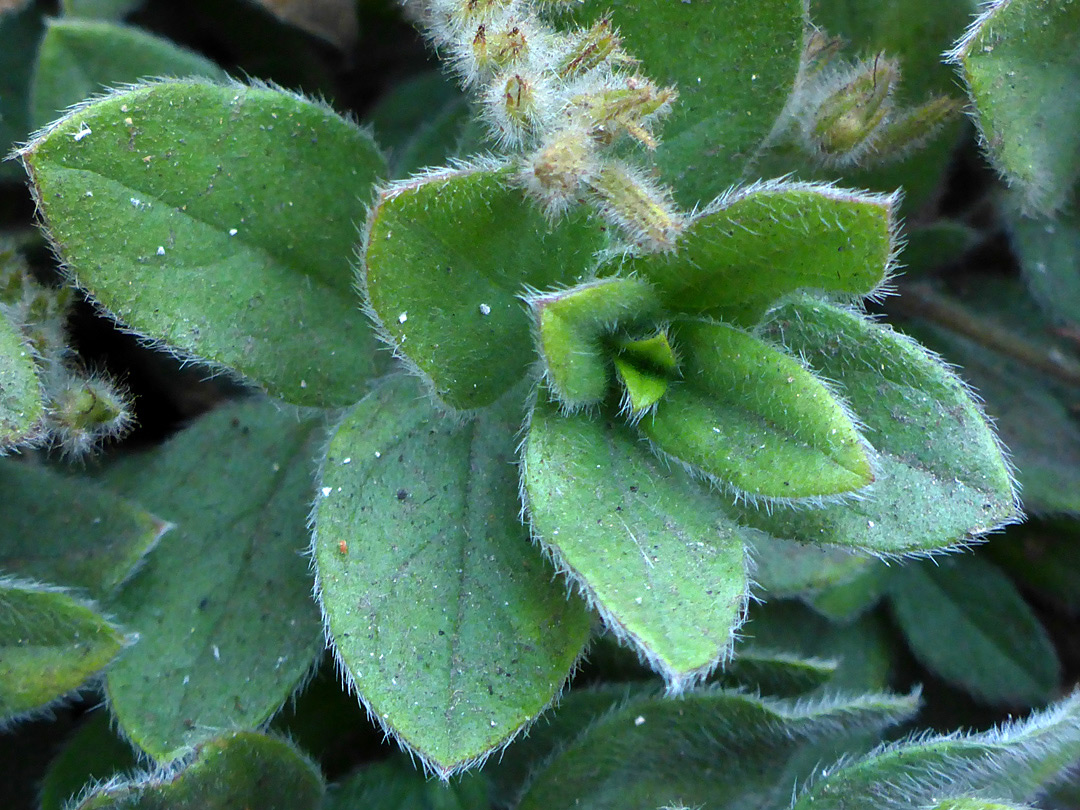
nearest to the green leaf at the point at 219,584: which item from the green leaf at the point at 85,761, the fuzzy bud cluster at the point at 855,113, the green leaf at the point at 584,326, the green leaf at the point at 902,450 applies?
the green leaf at the point at 85,761

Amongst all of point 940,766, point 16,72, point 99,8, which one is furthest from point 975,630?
point 16,72

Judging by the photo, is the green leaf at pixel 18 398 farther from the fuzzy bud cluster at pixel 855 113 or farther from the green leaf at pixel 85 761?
the fuzzy bud cluster at pixel 855 113

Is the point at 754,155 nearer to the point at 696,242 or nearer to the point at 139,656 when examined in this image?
the point at 696,242

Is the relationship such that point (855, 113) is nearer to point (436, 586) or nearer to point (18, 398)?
point (436, 586)

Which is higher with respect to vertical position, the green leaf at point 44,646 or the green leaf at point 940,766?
the green leaf at point 940,766

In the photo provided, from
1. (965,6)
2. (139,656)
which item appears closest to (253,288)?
(139,656)

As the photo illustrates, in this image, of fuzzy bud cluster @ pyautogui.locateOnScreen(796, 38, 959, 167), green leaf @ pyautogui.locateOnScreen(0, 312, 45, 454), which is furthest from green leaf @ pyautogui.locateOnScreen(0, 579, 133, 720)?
fuzzy bud cluster @ pyautogui.locateOnScreen(796, 38, 959, 167)
